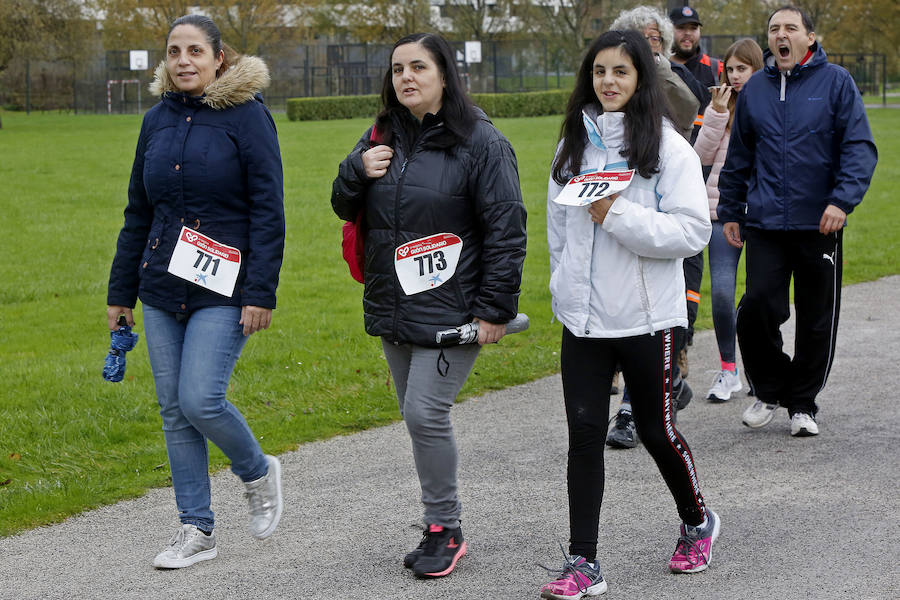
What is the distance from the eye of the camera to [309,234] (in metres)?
14.9

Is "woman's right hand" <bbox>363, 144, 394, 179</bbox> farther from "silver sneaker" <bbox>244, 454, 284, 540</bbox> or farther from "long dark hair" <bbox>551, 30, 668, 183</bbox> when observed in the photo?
"silver sneaker" <bbox>244, 454, 284, 540</bbox>

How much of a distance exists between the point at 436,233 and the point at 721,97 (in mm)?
3081

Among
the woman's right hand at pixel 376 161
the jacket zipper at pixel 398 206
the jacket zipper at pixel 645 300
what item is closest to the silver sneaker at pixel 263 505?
the jacket zipper at pixel 398 206

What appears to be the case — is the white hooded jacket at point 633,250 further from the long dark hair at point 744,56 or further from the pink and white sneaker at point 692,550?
the long dark hair at point 744,56

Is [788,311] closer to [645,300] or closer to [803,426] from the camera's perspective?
[803,426]

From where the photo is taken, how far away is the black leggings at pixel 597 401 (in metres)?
4.16

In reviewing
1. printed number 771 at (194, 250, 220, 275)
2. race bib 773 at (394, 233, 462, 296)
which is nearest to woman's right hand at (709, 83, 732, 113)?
race bib 773 at (394, 233, 462, 296)

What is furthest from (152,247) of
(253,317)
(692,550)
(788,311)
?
(788,311)

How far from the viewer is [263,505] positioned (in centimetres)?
476

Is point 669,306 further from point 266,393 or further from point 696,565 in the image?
point 266,393

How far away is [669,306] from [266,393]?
3.93m

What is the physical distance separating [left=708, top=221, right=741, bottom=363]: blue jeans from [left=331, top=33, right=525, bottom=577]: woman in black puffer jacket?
2.97 meters

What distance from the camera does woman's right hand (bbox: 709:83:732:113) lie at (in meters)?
6.80

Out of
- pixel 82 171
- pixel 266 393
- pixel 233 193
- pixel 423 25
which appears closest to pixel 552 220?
pixel 233 193
